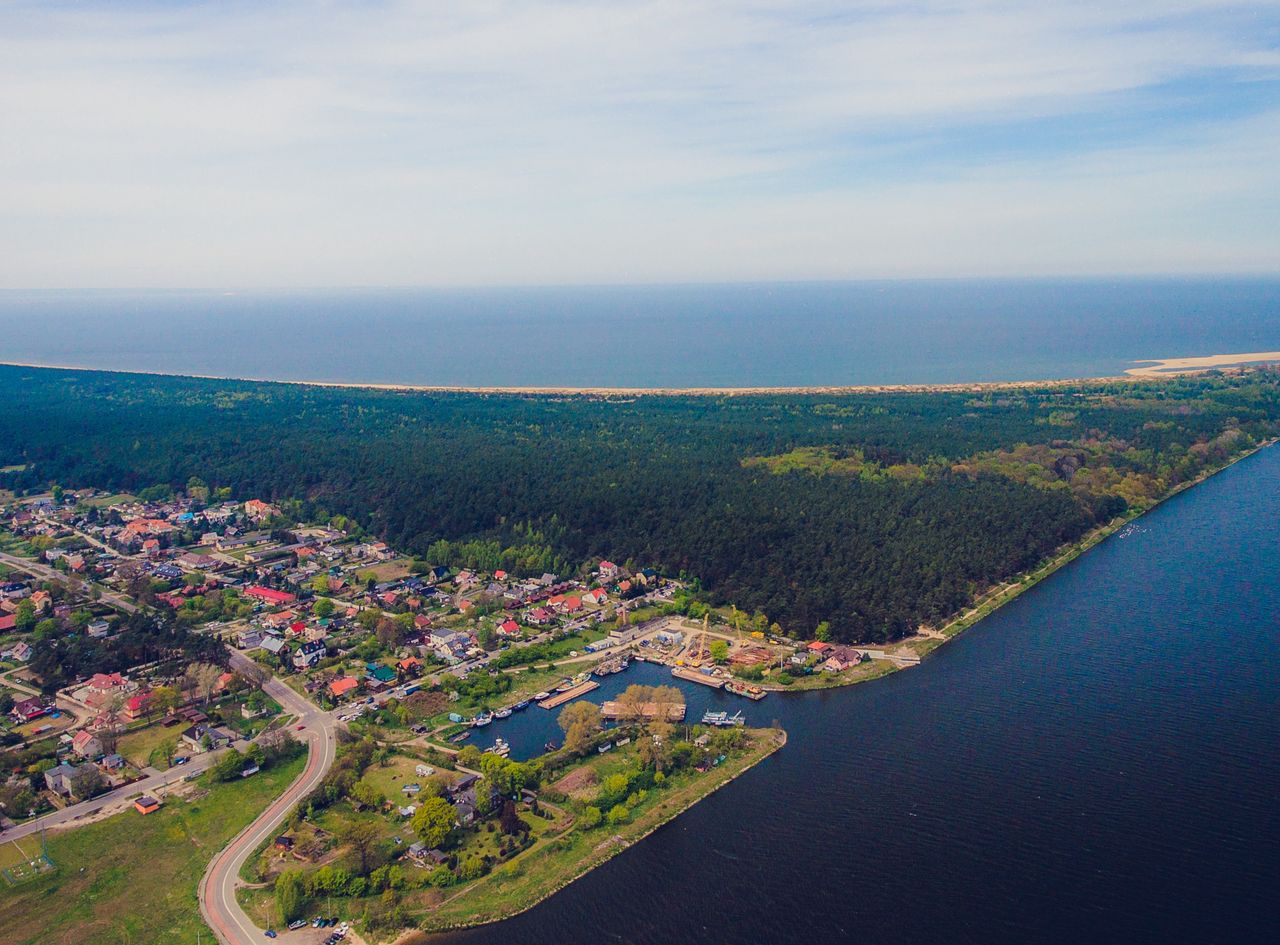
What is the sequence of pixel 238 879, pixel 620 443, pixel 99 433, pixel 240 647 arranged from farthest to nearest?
pixel 99 433 → pixel 620 443 → pixel 240 647 → pixel 238 879

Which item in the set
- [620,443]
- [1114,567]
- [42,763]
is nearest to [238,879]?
[42,763]

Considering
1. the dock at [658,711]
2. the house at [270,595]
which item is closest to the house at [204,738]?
the dock at [658,711]

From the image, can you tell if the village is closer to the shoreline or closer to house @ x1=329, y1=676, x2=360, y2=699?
house @ x1=329, y1=676, x2=360, y2=699

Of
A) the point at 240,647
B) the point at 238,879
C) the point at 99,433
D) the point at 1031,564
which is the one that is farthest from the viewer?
the point at 99,433

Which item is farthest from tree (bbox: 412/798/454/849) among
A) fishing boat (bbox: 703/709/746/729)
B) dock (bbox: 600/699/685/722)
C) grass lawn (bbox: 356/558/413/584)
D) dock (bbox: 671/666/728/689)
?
grass lawn (bbox: 356/558/413/584)

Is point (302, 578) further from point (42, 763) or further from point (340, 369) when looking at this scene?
point (340, 369)

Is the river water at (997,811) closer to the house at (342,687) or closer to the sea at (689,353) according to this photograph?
the house at (342,687)
